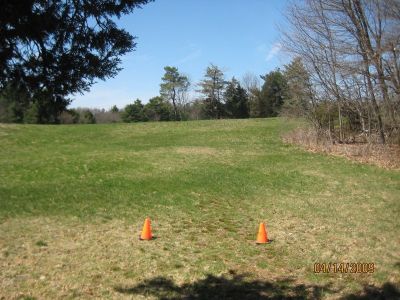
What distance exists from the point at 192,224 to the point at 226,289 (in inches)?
133

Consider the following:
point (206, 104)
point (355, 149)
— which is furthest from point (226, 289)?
point (206, 104)

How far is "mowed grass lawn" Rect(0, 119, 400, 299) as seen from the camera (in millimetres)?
6098

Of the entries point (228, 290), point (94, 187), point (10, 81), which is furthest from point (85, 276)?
point (94, 187)

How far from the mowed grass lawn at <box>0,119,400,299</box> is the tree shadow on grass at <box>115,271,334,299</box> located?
15mm

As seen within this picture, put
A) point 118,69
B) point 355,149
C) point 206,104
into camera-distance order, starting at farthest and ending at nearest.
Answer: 1. point 206,104
2. point 355,149
3. point 118,69

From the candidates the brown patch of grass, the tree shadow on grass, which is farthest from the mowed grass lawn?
the brown patch of grass

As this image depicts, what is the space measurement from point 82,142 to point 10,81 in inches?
784

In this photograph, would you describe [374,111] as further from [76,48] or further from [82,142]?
[76,48]

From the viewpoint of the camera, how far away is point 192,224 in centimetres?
928

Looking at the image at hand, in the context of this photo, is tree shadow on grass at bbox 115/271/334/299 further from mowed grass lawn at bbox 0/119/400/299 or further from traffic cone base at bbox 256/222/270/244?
traffic cone base at bbox 256/222/270/244

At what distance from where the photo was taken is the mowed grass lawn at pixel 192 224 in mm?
6098

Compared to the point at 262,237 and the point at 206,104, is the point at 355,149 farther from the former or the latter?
the point at 206,104

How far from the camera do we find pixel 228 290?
233 inches
